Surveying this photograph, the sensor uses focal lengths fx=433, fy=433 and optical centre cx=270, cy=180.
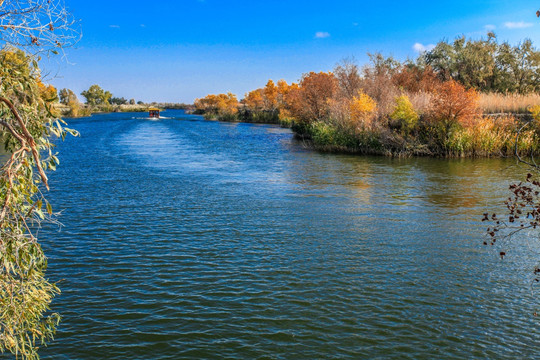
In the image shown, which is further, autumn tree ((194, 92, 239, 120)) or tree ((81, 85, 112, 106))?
tree ((81, 85, 112, 106))

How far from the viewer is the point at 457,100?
27250 millimetres

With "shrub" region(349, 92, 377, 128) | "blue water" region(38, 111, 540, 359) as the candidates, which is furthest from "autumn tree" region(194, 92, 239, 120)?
"blue water" region(38, 111, 540, 359)

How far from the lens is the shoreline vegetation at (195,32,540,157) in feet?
91.3

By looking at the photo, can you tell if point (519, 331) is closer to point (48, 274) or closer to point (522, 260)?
point (522, 260)

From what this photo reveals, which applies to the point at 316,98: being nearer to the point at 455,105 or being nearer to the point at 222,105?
the point at 455,105

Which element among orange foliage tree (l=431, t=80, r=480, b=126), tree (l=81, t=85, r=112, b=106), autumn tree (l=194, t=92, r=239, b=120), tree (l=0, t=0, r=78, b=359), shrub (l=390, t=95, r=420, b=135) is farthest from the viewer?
tree (l=81, t=85, r=112, b=106)

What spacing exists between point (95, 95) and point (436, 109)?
161058mm

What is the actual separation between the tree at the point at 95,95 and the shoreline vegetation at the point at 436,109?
135034mm

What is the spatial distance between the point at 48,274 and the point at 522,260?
10.4 meters

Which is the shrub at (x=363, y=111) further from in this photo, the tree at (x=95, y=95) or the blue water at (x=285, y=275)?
the tree at (x=95, y=95)

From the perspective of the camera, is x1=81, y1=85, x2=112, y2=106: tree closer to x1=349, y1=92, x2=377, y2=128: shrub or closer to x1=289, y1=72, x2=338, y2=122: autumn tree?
x1=289, y1=72, x2=338, y2=122: autumn tree

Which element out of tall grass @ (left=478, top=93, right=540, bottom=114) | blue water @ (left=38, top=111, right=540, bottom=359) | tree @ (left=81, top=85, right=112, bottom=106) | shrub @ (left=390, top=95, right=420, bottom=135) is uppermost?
tree @ (left=81, top=85, right=112, bottom=106)

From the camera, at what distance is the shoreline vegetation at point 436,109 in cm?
2783

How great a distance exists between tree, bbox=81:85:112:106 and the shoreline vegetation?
13503cm
